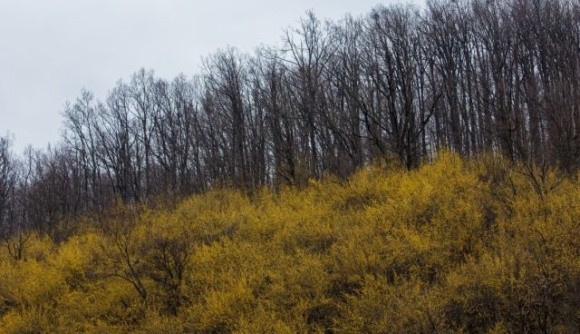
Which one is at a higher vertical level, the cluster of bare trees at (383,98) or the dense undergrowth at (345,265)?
the cluster of bare trees at (383,98)

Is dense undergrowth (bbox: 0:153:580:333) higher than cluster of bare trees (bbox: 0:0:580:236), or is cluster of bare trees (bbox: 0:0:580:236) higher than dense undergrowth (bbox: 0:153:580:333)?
cluster of bare trees (bbox: 0:0:580:236)

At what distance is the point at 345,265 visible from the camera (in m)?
12.0

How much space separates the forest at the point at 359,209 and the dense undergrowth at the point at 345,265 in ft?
0.16

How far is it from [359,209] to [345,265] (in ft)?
12.5

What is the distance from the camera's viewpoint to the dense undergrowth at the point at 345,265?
943 centimetres

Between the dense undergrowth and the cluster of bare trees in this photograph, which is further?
the cluster of bare trees

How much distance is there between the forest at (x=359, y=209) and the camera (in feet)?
33.6

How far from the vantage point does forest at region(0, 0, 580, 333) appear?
10.2 metres

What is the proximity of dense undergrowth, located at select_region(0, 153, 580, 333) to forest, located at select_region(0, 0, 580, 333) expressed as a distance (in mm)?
48

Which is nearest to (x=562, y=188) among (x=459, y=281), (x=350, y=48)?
(x=459, y=281)

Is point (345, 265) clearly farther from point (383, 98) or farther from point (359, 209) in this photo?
point (383, 98)

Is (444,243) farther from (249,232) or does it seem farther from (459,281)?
(249,232)

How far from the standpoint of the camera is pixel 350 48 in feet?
98.4

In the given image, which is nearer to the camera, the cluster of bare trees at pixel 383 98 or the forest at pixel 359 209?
the forest at pixel 359 209
